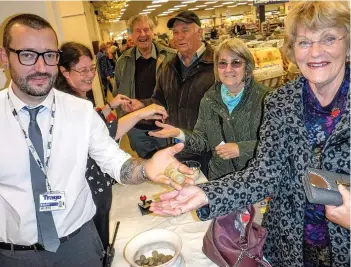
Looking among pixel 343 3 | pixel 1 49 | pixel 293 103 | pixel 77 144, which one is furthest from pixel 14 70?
pixel 343 3

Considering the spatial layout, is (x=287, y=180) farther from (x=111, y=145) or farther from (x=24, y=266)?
(x=24, y=266)

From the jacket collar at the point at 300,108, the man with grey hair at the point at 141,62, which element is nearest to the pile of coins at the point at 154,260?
the jacket collar at the point at 300,108

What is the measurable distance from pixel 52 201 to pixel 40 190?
0.26 ft

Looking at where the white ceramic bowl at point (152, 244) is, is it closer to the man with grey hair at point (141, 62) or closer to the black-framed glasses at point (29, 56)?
the black-framed glasses at point (29, 56)

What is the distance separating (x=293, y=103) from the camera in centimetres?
131

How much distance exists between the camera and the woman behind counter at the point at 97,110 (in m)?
1.81

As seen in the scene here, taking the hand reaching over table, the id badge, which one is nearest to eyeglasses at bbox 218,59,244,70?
the hand reaching over table

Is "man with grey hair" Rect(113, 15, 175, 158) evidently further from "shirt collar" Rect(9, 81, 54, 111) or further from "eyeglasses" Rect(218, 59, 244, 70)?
"shirt collar" Rect(9, 81, 54, 111)

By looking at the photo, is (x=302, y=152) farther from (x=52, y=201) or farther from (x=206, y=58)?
(x=206, y=58)

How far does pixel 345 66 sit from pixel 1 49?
1.63 metres

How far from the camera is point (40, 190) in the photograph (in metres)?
1.52

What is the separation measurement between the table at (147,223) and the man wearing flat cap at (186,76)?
2.02 ft

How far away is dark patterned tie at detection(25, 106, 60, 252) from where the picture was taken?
1518 millimetres

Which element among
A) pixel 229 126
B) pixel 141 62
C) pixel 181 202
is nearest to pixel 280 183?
pixel 181 202
